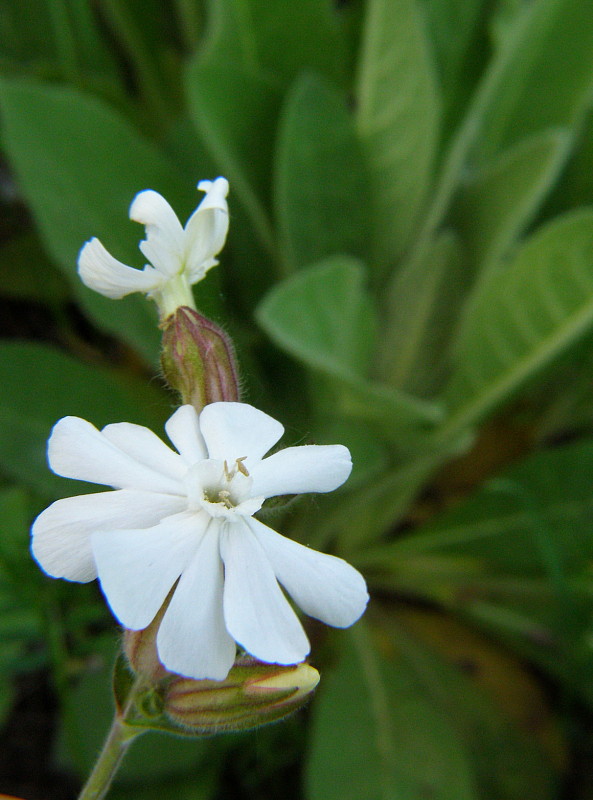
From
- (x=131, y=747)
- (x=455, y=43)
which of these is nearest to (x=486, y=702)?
(x=131, y=747)

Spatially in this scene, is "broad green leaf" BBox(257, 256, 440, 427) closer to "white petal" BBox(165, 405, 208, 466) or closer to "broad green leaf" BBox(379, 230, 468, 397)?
"broad green leaf" BBox(379, 230, 468, 397)

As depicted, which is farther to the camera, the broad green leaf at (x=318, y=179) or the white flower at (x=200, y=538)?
the broad green leaf at (x=318, y=179)

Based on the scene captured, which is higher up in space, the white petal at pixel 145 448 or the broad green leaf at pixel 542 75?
the broad green leaf at pixel 542 75

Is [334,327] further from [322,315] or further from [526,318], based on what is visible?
[526,318]

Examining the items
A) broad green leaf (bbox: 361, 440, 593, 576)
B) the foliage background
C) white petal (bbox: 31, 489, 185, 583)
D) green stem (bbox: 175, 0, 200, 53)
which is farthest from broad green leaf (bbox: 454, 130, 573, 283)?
white petal (bbox: 31, 489, 185, 583)

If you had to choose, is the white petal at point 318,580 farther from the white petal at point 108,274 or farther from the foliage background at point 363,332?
the foliage background at point 363,332

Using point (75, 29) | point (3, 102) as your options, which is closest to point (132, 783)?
point (3, 102)

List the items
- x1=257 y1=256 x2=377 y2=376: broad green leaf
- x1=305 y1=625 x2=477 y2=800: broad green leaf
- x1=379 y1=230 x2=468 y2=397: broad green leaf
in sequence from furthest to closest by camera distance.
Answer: x1=379 y1=230 x2=468 y2=397: broad green leaf, x1=305 y1=625 x2=477 y2=800: broad green leaf, x1=257 y1=256 x2=377 y2=376: broad green leaf

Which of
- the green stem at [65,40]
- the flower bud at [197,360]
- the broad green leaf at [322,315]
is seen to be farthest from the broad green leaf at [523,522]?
the green stem at [65,40]
